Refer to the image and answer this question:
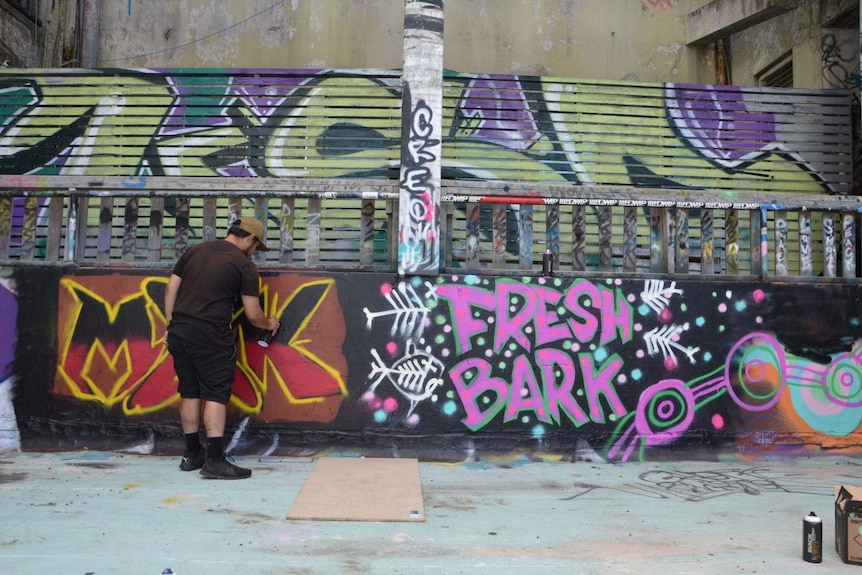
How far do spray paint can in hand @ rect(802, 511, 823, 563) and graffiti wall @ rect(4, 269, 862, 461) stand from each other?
2068 millimetres

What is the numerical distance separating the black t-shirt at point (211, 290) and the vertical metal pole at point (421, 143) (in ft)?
3.96

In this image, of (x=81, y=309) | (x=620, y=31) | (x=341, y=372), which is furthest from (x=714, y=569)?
(x=620, y=31)

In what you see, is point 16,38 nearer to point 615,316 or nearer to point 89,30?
point 89,30

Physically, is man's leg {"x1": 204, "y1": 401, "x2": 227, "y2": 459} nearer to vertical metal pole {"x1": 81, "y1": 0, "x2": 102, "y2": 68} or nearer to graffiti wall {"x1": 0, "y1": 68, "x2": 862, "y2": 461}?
graffiti wall {"x1": 0, "y1": 68, "x2": 862, "y2": 461}

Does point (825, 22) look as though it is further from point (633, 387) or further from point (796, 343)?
point (633, 387)

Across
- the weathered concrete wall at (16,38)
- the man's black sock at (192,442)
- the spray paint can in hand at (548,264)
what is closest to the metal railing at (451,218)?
the spray paint can in hand at (548,264)

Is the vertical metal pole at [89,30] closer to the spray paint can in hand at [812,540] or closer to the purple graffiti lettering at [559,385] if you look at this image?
the purple graffiti lettering at [559,385]

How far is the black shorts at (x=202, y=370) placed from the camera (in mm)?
4688

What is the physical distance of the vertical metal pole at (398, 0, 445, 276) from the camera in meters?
5.34

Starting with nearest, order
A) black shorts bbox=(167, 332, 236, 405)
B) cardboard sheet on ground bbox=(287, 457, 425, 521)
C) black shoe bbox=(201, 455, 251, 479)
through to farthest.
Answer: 1. cardboard sheet on ground bbox=(287, 457, 425, 521)
2. black shoe bbox=(201, 455, 251, 479)
3. black shorts bbox=(167, 332, 236, 405)

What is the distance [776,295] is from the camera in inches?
216

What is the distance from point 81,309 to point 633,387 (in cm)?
434

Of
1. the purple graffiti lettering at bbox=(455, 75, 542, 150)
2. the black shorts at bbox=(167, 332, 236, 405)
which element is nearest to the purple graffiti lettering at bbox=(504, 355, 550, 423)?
the black shorts at bbox=(167, 332, 236, 405)

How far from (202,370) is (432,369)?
167cm
